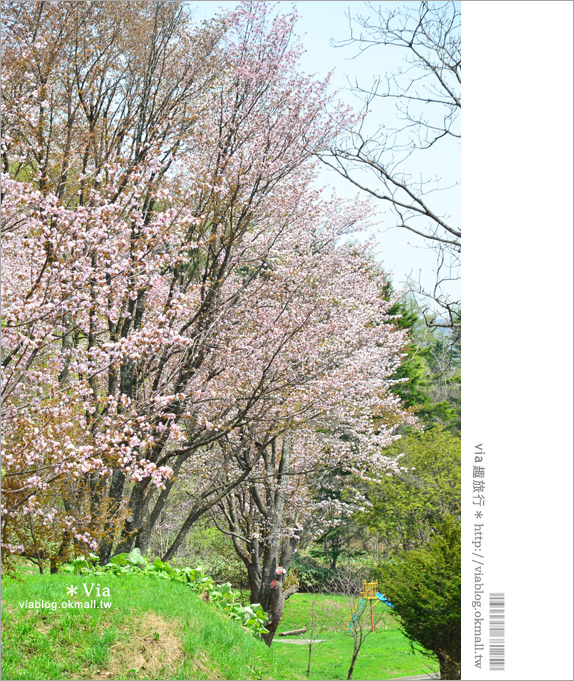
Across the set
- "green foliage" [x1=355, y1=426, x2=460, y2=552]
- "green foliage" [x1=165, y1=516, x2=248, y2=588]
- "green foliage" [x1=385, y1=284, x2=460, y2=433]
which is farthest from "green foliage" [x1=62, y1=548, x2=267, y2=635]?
"green foliage" [x1=385, y1=284, x2=460, y2=433]

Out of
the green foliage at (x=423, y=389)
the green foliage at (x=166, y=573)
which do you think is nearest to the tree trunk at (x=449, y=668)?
the green foliage at (x=166, y=573)

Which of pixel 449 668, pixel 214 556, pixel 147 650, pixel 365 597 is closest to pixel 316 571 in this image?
pixel 214 556

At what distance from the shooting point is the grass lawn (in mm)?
9477

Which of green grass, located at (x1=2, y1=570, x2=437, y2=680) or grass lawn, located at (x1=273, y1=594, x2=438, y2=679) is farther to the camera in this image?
grass lawn, located at (x1=273, y1=594, x2=438, y2=679)

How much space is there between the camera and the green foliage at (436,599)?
625 centimetres

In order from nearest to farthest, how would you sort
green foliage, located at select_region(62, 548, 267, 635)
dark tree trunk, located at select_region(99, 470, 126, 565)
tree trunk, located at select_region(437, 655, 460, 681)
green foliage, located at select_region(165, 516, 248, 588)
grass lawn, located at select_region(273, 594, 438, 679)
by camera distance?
green foliage, located at select_region(62, 548, 267, 635) → dark tree trunk, located at select_region(99, 470, 126, 565) → tree trunk, located at select_region(437, 655, 460, 681) → grass lawn, located at select_region(273, 594, 438, 679) → green foliage, located at select_region(165, 516, 248, 588)

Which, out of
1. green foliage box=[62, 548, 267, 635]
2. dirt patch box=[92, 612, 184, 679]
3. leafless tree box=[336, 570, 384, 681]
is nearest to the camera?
dirt patch box=[92, 612, 184, 679]

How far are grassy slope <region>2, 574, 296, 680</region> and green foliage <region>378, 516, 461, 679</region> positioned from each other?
217 centimetres

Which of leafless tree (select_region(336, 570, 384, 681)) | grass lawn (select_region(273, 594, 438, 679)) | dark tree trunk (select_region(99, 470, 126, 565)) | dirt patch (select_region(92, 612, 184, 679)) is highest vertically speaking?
dark tree trunk (select_region(99, 470, 126, 565))

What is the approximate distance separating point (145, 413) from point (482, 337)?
10.3ft

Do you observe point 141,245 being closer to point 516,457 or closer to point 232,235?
point 232,235

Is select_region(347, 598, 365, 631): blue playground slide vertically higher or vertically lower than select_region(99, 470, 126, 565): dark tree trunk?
lower

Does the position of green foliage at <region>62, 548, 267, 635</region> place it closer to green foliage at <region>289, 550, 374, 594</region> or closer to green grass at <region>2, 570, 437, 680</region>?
green grass at <region>2, 570, 437, 680</region>

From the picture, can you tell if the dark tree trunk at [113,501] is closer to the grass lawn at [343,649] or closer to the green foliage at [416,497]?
the grass lawn at [343,649]
